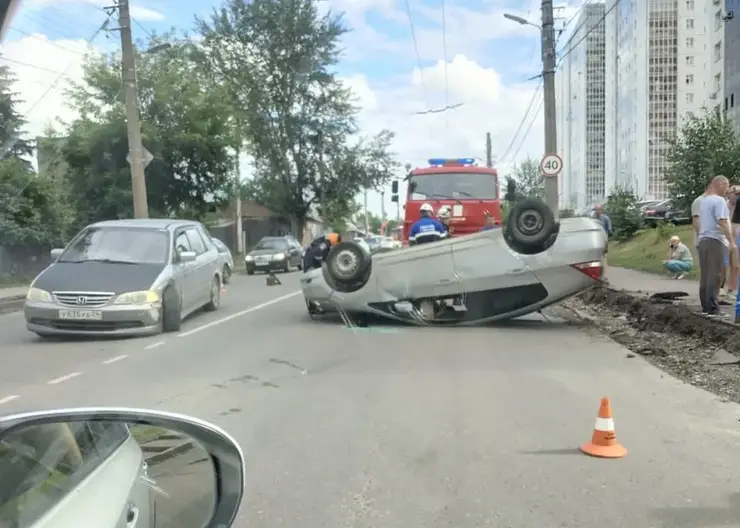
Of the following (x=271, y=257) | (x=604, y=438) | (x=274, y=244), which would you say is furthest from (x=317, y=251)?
(x=274, y=244)

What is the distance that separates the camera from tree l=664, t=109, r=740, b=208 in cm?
2486

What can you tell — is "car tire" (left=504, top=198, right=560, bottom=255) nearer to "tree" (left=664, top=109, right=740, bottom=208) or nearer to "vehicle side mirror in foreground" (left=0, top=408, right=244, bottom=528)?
"vehicle side mirror in foreground" (left=0, top=408, right=244, bottom=528)

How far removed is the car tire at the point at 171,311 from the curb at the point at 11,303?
6.47m

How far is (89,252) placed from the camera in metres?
11.4

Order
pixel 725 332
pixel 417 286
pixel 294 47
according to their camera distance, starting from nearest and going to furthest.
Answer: pixel 725 332, pixel 417 286, pixel 294 47

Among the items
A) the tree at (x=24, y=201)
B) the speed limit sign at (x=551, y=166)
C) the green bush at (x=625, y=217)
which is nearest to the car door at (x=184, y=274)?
the speed limit sign at (x=551, y=166)

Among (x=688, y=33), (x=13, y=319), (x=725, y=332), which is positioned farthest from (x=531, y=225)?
(x=688, y=33)

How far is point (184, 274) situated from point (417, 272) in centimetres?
354

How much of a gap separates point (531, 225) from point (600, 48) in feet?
358

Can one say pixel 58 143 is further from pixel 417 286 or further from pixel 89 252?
pixel 417 286

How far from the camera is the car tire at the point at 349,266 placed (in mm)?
11570

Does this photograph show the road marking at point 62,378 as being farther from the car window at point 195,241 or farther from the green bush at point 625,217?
the green bush at point 625,217

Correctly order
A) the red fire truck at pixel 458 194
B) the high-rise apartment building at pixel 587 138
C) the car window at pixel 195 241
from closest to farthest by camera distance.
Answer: the car window at pixel 195 241, the red fire truck at pixel 458 194, the high-rise apartment building at pixel 587 138

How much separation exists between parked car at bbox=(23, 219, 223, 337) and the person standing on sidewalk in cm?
727
